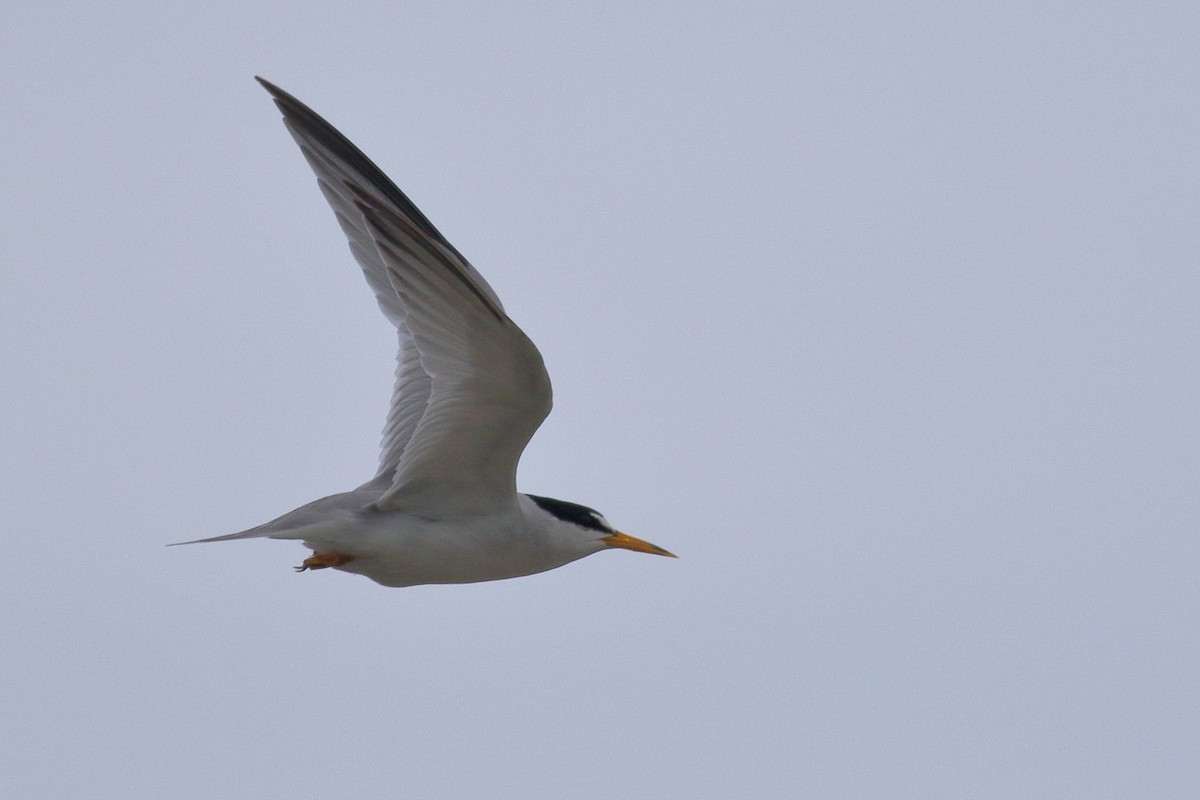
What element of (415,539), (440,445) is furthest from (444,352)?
(415,539)

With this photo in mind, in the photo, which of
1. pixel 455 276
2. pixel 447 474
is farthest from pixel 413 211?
pixel 447 474

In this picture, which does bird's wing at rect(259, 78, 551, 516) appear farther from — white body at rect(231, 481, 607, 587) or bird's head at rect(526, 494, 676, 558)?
bird's head at rect(526, 494, 676, 558)

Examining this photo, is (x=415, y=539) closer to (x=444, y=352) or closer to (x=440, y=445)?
(x=440, y=445)

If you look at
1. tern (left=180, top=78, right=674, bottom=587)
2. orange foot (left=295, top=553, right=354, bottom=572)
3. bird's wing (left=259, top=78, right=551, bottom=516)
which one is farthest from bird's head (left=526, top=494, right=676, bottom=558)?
orange foot (left=295, top=553, right=354, bottom=572)

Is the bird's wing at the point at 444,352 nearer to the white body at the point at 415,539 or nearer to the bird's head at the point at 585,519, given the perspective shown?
the white body at the point at 415,539

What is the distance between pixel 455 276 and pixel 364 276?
222 centimetres

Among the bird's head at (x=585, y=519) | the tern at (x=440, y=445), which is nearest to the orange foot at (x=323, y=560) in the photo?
the tern at (x=440, y=445)

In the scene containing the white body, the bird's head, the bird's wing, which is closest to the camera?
the bird's wing

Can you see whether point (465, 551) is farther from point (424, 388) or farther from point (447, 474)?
point (424, 388)

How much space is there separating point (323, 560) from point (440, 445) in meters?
0.93

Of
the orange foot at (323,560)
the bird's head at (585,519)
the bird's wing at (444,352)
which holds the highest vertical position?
the bird's wing at (444,352)

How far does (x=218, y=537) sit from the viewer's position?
25.8ft

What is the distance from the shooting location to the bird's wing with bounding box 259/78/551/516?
7770 mm

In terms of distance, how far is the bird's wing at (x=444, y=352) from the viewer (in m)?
7.77
